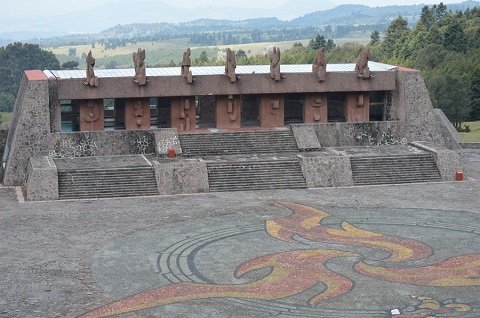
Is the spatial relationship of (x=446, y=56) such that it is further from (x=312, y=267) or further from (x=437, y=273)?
(x=312, y=267)

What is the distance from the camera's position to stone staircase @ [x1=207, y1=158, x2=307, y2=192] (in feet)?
124

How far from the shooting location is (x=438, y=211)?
33500 millimetres

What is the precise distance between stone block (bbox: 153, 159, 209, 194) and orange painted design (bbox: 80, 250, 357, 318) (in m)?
10.8

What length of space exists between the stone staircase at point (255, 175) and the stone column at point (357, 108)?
698 centimetres

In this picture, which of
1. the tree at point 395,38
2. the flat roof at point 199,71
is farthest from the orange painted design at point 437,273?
A: the tree at point 395,38

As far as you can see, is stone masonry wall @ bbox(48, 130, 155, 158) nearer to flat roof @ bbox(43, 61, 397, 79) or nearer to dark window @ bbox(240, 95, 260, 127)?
flat roof @ bbox(43, 61, 397, 79)

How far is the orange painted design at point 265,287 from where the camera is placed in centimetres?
2288

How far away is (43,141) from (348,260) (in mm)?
18267

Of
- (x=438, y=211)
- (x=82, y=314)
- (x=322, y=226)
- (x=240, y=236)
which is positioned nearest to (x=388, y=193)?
(x=438, y=211)

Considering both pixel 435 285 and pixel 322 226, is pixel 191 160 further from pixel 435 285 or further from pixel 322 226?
pixel 435 285

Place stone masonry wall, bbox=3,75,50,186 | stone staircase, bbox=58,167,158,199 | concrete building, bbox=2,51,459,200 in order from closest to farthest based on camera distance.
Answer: stone staircase, bbox=58,167,158,199
concrete building, bbox=2,51,459,200
stone masonry wall, bbox=3,75,50,186

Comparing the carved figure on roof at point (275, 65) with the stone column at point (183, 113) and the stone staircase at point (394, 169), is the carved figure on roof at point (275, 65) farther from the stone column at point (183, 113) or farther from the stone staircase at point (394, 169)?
the stone staircase at point (394, 169)

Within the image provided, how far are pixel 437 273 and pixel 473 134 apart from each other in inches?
1678

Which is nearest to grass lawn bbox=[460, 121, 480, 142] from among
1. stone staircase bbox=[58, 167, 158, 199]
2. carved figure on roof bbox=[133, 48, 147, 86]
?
carved figure on roof bbox=[133, 48, 147, 86]
